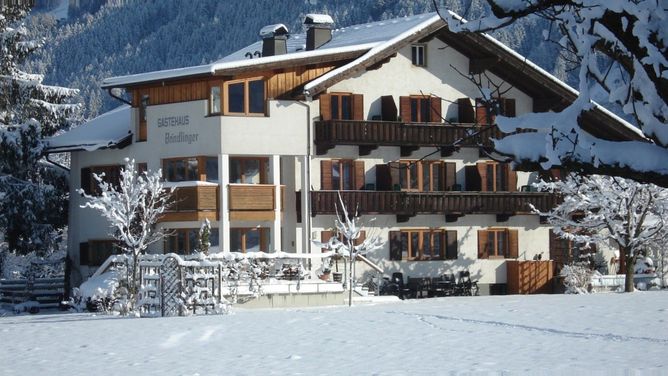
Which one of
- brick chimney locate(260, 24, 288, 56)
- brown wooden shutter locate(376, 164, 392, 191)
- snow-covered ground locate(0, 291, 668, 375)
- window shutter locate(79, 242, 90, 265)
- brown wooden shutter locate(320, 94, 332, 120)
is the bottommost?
snow-covered ground locate(0, 291, 668, 375)

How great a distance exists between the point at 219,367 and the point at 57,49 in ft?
609

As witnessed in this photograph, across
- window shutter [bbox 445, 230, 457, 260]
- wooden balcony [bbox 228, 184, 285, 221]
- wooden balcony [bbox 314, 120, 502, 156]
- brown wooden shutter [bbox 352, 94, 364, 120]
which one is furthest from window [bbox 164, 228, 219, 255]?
window shutter [bbox 445, 230, 457, 260]

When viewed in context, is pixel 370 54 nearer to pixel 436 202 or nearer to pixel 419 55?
→ pixel 419 55

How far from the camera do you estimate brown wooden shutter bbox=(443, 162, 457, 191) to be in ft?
141

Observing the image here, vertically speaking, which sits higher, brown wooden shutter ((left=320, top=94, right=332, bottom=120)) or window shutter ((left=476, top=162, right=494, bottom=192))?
brown wooden shutter ((left=320, top=94, right=332, bottom=120))

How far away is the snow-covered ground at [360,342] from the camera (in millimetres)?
17406

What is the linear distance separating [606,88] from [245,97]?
99.0 feet

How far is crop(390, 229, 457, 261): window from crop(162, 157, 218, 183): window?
6818 millimetres

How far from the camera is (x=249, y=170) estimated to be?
1535 inches

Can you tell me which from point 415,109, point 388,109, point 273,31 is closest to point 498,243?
point 415,109

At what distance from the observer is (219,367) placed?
57.7 feet

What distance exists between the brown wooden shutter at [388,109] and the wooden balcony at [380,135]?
69cm

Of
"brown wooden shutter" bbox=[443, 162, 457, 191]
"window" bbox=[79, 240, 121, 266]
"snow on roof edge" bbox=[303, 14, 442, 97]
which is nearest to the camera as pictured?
"snow on roof edge" bbox=[303, 14, 442, 97]

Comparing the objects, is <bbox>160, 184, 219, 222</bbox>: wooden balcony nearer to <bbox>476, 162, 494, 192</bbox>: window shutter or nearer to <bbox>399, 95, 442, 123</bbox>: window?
<bbox>399, 95, 442, 123</bbox>: window
